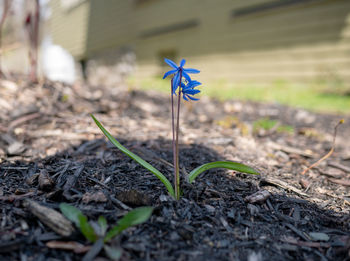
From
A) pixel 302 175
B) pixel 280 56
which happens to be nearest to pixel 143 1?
pixel 280 56

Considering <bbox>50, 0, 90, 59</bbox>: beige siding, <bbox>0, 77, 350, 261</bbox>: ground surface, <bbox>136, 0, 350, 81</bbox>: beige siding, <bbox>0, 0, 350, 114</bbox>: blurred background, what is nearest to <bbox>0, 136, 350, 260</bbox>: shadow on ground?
<bbox>0, 77, 350, 261</bbox>: ground surface

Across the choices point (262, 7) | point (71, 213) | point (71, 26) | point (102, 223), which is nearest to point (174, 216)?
point (102, 223)

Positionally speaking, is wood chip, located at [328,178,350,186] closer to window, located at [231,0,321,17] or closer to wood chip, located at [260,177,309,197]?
wood chip, located at [260,177,309,197]

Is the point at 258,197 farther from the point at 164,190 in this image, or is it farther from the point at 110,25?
the point at 110,25

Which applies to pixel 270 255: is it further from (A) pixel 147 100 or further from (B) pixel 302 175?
(A) pixel 147 100

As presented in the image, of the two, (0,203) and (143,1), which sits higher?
(143,1)

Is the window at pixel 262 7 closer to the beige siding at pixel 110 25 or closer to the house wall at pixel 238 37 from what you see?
the house wall at pixel 238 37
